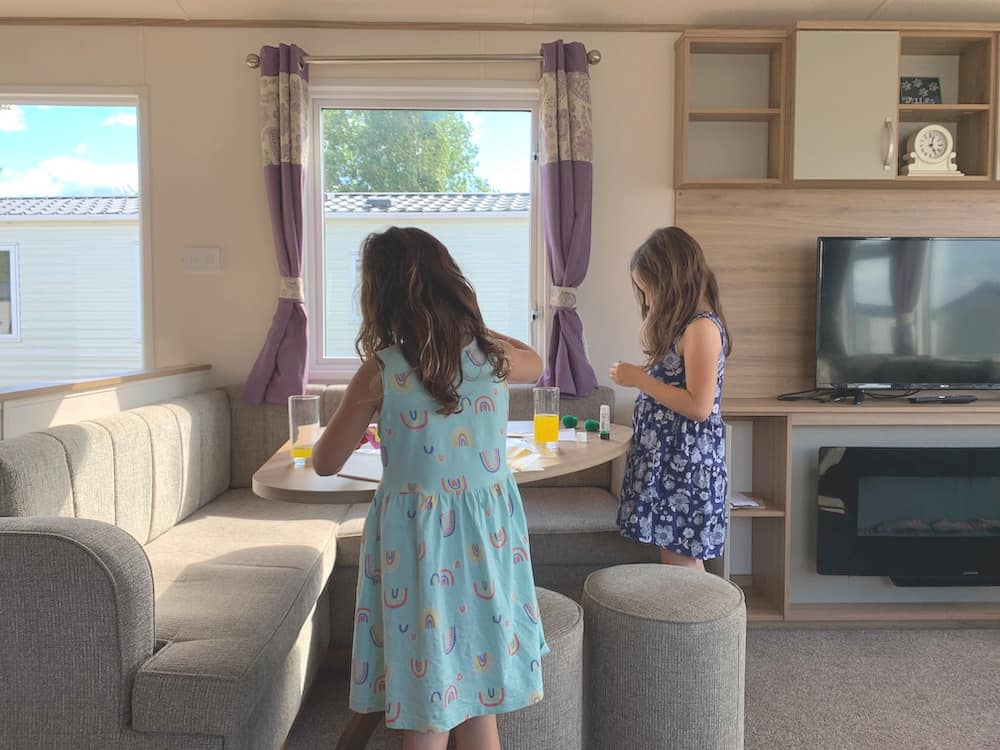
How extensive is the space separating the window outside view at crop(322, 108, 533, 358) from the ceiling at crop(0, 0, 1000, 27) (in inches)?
15.1

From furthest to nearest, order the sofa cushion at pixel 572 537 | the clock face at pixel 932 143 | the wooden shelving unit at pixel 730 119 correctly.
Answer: the wooden shelving unit at pixel 730 119 < the clock face at pixel 932 143 < the sofa cushion at pixel 572 537

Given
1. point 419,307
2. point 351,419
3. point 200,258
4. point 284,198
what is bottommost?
point 351,419

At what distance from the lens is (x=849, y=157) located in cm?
313

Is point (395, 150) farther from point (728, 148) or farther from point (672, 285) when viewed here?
point (672, 285)

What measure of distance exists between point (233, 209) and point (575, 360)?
155cm

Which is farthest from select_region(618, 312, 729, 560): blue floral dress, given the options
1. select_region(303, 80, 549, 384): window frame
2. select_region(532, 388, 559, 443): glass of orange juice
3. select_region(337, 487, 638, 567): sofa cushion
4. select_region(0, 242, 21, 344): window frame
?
select_region(0, 242, 21, 344): window frame

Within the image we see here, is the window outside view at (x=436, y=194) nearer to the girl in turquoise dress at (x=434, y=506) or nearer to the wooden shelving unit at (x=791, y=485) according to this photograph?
the wooden shelving unit at (x=791, y=485)

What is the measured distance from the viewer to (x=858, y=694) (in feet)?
8.13

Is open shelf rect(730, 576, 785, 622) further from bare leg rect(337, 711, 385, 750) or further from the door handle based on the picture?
the door handle

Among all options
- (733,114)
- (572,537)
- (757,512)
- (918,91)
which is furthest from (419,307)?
(918,91)

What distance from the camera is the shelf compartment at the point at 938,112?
313 centimetres

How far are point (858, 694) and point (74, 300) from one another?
3391 millimetres

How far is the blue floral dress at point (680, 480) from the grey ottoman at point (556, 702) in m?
0.53

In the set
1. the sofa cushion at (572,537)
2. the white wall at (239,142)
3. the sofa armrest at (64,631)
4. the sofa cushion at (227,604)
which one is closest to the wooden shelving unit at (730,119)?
the white wall at (239,142)
